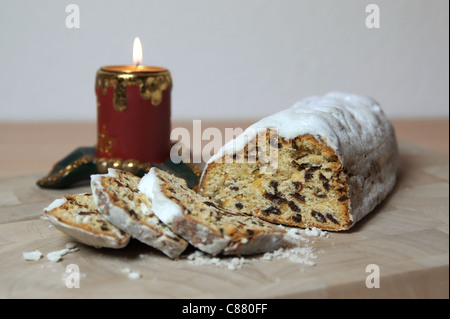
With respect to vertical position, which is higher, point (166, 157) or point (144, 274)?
point (166, 157)

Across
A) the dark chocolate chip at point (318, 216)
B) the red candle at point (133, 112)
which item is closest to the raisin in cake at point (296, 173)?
the dark chocolate chip at point (318, 216)

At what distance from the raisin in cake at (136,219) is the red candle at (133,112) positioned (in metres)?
0.58

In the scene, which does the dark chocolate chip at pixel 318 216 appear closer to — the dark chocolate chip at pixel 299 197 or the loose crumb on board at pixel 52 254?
the dark chocolate chip at pixel 299 197

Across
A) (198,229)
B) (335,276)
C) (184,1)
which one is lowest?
(335,276)

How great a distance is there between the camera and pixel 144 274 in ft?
4.99

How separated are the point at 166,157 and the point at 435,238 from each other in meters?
1.11

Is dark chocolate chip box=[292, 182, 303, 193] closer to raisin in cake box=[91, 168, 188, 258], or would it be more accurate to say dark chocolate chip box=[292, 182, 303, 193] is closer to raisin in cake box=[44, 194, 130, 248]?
raisin in cake box=[91, 168, 188, 258]

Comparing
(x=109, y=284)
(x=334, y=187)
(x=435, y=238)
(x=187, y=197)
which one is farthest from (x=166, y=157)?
(x=435, y=238)

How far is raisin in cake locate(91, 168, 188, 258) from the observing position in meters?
1.55

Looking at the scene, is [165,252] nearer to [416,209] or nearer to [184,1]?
[416,209]

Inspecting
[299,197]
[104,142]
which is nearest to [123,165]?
[104,142]

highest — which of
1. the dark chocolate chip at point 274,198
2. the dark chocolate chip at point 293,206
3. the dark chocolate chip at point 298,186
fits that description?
the dark chocolate chip at point 298,186

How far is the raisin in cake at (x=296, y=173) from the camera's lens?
6.15ft

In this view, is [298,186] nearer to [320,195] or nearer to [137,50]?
[320,195]
